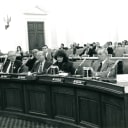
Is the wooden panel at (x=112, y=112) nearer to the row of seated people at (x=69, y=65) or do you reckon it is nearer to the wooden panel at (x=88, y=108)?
the wooden panel at (x=88, y=108)

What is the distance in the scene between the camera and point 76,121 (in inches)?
212

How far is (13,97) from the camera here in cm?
673

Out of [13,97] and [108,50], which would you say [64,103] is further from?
[108,50]

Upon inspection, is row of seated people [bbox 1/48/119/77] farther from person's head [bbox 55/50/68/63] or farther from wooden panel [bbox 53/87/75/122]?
wooden panel [bbox 53/87/75/122]

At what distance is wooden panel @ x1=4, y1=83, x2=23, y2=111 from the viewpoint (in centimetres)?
661

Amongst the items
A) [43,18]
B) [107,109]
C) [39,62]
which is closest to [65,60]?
[39,62]

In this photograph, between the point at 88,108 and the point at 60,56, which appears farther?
the point at 60,56

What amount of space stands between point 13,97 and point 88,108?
2156 mm

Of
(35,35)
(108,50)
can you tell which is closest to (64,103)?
(108,50)

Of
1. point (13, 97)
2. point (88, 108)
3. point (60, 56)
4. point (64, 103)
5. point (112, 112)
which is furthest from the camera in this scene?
point (13, 97)

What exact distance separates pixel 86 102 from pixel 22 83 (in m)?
1.80

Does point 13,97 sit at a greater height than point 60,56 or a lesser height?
lesser

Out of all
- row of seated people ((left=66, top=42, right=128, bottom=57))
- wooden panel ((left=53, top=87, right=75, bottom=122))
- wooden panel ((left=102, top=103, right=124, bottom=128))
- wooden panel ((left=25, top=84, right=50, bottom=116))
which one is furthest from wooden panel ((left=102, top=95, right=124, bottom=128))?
row of seated people ((left=66, top=42, right=128, bottom=57))

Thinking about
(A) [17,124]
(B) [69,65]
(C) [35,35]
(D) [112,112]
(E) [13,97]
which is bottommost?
(A) [17,124]
